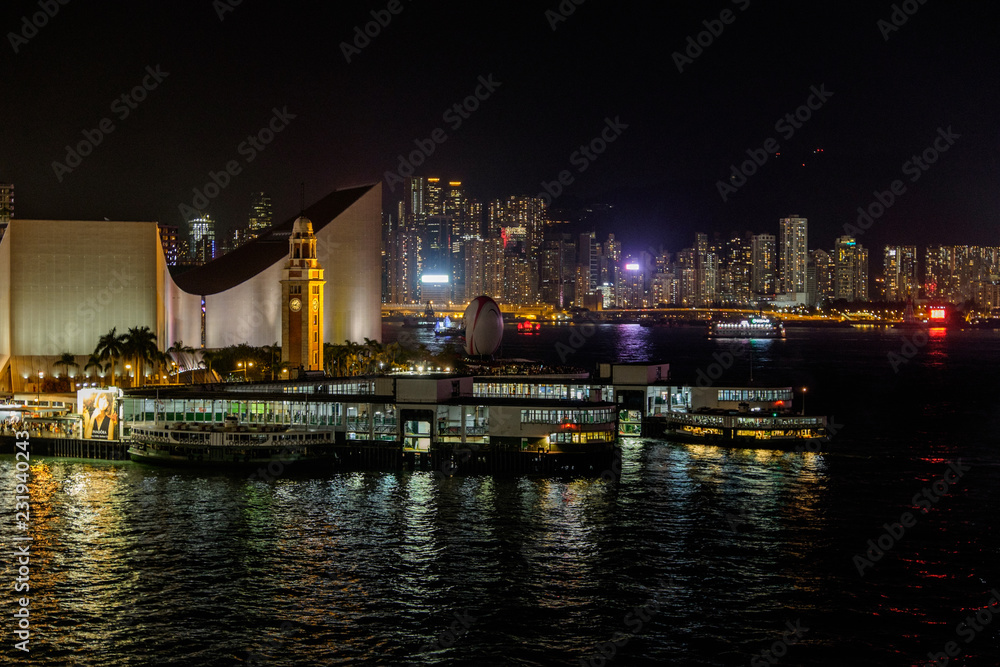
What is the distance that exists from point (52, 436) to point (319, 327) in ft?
102

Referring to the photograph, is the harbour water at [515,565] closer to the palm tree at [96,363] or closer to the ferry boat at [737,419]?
the ferry boat at [737,419]

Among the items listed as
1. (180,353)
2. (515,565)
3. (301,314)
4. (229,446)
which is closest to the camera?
(515,565)

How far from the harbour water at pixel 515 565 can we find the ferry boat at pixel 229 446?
1579 mm

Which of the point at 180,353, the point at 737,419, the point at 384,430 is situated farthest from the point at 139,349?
the point at 737,419

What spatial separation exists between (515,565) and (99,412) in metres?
31.7

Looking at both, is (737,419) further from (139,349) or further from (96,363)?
(96,363)

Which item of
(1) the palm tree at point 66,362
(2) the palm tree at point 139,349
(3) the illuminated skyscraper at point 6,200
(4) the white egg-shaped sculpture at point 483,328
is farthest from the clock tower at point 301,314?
(3) the illuminated skyscraper at point 6,200

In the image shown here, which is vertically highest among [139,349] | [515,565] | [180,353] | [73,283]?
[73,283]

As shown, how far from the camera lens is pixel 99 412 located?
58.5 meters

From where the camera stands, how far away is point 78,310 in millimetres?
82625

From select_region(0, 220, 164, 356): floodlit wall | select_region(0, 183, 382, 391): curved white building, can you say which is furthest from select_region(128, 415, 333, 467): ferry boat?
select_region(0, 220, 164, 356): floodlit wall

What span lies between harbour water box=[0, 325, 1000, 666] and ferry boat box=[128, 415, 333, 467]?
1.58m

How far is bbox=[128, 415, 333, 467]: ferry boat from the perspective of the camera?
176 feet

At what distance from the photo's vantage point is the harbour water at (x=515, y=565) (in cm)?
2828
